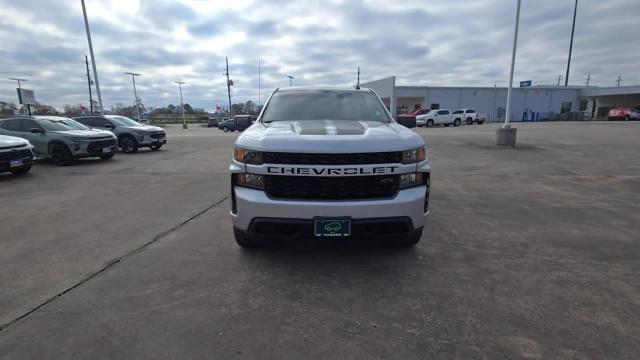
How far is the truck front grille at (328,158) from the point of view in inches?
129

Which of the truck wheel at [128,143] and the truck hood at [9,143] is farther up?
the truck hood at [9,143]

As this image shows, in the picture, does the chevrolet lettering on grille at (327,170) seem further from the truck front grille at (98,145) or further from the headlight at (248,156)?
the truck front grille at (98,145)

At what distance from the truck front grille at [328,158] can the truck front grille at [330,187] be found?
14cm

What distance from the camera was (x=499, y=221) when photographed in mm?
5316

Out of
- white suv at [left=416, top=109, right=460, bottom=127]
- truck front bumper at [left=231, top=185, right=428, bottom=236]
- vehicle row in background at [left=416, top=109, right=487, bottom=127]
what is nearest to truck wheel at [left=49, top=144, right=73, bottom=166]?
truck front bumper at [left=231, top=185, right=428, bottom=236]

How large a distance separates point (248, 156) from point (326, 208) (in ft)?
3.01

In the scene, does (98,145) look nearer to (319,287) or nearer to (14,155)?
(14,155)

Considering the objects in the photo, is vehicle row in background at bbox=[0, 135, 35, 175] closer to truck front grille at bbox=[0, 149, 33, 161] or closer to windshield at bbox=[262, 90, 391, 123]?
truck front grille at bbox=[0, 149, 33, 161]

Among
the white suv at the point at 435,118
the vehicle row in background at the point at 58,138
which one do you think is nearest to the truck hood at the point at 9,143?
the vehicle row in background at the point at 58,138

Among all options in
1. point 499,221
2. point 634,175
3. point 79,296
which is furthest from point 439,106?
point 79,296

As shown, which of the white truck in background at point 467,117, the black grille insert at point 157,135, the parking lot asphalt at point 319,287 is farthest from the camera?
the white truck in background at point 467,117

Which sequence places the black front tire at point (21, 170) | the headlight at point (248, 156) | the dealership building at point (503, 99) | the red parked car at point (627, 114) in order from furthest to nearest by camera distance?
the dealership building at point (503, 99)
the red parked car at point (627, 114)
the black front tire at point (21, 170)
the headlight at point (248, 156)

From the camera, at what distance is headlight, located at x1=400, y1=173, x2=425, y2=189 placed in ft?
11.3

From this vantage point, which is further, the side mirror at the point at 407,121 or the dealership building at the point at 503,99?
the dealership building at the point at 503,99
